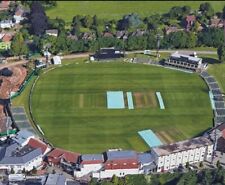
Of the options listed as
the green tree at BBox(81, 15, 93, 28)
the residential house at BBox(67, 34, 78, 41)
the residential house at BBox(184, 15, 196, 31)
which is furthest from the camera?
the green tree at BBox(81, 15, 93, 28)

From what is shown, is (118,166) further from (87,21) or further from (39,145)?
(87,21)

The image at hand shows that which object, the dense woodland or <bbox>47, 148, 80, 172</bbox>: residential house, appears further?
the dense woodland

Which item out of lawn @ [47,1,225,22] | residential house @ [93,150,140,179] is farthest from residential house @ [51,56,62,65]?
residential house @ [93,150,140,179]

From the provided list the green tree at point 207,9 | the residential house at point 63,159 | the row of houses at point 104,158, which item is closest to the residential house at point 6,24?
the green tree at point 207,9

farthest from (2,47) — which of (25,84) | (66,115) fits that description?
(66,115)

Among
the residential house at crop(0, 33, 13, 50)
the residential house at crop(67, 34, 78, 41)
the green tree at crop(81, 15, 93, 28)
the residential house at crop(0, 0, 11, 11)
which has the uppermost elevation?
the residential house at crop(0, 0, 11, 11)

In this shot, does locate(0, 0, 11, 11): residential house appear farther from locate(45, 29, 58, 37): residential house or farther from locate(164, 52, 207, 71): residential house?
locate(164, 52, 207, 71): residential house

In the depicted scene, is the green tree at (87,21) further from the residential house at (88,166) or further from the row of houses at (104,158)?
the residential house at (88,166)

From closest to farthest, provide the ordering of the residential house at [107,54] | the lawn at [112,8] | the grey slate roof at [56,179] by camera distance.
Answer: the grey slate roof at [56,179], the residential house at [107,54], the lawn at [112,8]
